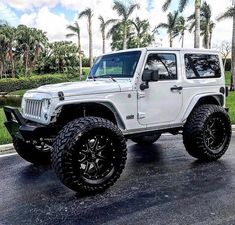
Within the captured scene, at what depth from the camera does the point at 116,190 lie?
4.85m

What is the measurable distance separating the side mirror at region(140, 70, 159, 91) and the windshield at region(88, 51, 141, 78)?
0.23 meters

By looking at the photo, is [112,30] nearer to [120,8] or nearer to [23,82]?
[120,8]

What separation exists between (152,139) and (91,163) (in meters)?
3.14

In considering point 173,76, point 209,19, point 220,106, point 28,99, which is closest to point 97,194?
point 28,99

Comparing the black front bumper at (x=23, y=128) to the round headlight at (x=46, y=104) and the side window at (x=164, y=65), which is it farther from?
the side window at (x=164, y=65)

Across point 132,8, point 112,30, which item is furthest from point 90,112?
point 112,30

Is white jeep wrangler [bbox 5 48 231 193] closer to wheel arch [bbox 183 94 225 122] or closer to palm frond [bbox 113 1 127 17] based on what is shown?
wheel arch [bbox 183 94 225 122]

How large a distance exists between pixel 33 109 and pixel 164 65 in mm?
2289

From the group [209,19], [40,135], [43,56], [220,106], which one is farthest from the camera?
[43,56]

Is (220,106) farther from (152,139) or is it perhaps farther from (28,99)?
(28,99)

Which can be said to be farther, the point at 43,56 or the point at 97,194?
the point at 43,56

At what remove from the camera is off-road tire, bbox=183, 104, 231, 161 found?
605 cm

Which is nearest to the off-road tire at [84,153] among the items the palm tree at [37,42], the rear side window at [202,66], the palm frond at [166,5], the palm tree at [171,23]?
the rear side window at [202,66]

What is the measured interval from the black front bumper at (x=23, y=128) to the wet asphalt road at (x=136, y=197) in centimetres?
76
